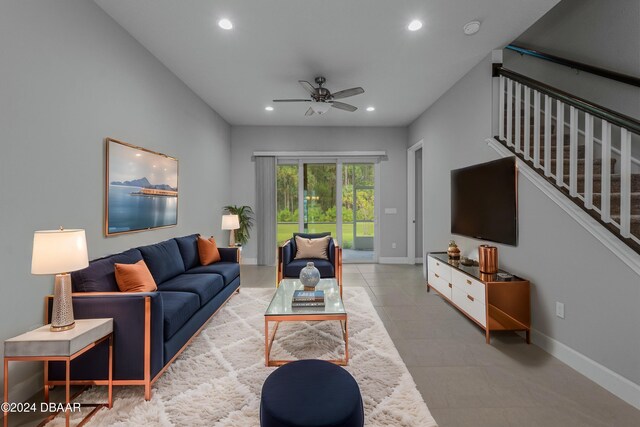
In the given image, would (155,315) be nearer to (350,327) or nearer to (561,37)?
(350,327)

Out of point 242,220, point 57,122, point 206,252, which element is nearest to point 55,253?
point 57,122

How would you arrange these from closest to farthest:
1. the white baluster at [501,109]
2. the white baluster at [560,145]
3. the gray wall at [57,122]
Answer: the gray wall at [57,122]
the white baluster at [560,145]
the white baluster at [501,109]

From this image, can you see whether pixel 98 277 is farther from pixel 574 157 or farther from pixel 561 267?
pixel 574 157

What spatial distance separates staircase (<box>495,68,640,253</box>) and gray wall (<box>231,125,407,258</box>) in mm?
3211

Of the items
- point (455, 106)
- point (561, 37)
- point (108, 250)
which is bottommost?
point (108, 250)

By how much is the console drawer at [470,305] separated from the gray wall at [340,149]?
317 cm

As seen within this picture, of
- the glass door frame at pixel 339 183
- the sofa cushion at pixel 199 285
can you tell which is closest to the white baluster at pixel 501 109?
the glass door frame at pixel 339 183

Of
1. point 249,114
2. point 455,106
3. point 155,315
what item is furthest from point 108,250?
point 455,106

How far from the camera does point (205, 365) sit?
A: 2414 mm

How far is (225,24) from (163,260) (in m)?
2.55

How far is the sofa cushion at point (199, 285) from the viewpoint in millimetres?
2920

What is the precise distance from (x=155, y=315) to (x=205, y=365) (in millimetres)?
678

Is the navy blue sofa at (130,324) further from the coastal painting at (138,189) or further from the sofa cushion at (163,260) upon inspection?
the coastal painting at (138,189)

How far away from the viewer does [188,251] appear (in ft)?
12.7
